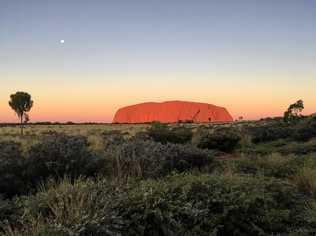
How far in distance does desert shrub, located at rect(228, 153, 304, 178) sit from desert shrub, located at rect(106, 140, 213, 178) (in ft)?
3.42

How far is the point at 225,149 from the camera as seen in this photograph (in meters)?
19.1

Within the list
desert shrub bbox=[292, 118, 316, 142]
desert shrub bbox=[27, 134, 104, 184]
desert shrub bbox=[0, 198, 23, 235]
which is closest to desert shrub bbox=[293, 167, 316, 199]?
desert shrub bbox=[27, 134, 104, 184]

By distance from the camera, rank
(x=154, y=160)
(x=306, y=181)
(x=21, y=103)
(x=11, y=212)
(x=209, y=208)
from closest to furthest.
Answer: (x=11, y=212) → (x=209, y=208) → (x=306, y=181) → (x=154, y=160) → (x=21, y=103)

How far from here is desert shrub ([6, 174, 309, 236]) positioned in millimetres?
5598

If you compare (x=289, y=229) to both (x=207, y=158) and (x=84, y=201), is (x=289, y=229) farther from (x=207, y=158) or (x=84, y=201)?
(x=207, y=158)

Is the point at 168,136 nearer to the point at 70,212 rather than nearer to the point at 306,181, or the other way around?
the point at 306,181

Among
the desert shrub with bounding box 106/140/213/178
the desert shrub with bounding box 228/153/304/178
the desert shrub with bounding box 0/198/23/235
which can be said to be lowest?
the desert shrub with bounding box 0/198/23/235

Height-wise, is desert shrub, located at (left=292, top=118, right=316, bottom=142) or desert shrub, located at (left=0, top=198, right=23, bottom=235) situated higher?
desert shrub, located at (left=292, top=118, right=316, bottom=142)

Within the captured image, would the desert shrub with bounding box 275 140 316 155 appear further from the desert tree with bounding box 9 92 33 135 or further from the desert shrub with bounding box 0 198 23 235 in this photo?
the desert tree with bounding box 9 92 33 135

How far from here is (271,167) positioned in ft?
39.4

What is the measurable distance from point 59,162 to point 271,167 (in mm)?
5758

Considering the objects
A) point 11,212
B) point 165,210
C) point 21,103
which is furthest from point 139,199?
point 21,103

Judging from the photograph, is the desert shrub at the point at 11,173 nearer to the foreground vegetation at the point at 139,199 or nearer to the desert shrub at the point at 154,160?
the foreground vegetation at the point at 139,199

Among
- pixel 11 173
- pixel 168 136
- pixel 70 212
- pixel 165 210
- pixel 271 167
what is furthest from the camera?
pixel 168 136
